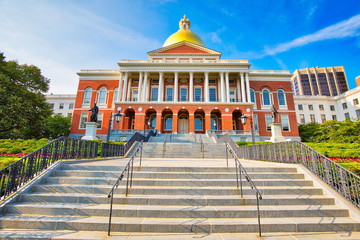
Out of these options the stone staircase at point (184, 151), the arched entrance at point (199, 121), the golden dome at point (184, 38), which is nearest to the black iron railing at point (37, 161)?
the stone staircase at point (184, 151)

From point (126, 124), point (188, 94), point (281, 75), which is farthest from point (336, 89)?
point (126, 124)

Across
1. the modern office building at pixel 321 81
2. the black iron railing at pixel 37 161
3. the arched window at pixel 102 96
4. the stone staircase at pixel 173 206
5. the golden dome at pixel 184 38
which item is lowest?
the stone staircase at pixel 173 206

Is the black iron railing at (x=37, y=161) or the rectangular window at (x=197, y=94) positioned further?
the rectangular window at (x=197, y=94)

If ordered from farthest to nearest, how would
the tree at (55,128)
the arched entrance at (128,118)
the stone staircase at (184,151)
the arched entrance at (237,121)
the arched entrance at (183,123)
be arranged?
the tree at (55,128), the arched entrance at (183,123), the arched entrance at (237,121), the arched entrance at (128,118), the stone staircase at (184,151)

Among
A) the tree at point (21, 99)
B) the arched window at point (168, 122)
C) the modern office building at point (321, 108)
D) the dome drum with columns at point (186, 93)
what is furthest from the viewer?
the modern office building at point (321, 108)

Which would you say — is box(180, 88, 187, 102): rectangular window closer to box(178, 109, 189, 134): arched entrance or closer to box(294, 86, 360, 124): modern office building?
box(178, 109, 189, 134): arched entrance

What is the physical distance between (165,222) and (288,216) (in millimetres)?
3185

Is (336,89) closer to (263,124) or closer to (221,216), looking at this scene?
(263,124)

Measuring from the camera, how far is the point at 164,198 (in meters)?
5.02

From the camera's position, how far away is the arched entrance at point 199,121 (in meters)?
32.0

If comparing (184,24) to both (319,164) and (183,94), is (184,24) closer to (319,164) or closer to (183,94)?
(183,94)

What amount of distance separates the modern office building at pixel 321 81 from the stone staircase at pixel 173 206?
115m

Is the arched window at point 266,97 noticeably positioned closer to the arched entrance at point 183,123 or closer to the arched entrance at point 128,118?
the arched entrance at point 183,123

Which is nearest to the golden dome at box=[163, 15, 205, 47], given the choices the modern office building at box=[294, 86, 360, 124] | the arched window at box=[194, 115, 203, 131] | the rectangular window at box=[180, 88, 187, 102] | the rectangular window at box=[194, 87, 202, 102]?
the rectangular window at box=[194, 87, 202, 102]
